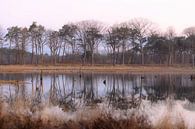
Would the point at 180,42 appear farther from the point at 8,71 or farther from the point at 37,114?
the point at 37,114

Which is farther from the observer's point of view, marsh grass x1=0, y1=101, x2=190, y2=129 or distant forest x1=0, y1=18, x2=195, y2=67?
distant forest x1=0, y1=18, x2=195, y2=67

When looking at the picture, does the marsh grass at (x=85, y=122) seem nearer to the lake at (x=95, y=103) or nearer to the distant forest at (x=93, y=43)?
the lake at (x=95, y=103)

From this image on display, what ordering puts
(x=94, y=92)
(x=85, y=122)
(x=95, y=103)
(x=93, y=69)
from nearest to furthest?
(x=85, y=122)
(x=95, y=103)
(x=94, y=92)
(x=93, y=69)

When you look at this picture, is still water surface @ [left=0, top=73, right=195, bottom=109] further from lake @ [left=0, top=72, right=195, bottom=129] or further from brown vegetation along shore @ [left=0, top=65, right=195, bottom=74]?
brown vegetation along shore @ [left=0, top=65, right=195, bottom=74]

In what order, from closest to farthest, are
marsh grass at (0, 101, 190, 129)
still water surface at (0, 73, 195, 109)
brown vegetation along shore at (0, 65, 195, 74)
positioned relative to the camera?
1. marsh grass at (0, 101, 190, 129)
2. still water surface at (0, 73, 195, 109)
3. brown vegetation along shore at (0, 65, 195, 74)

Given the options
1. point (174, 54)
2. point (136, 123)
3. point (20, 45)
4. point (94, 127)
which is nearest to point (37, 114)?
point (94, 127)

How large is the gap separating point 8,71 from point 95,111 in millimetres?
60225

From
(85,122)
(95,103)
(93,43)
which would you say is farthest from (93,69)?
(85,122)

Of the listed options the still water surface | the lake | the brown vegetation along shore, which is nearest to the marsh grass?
the lake

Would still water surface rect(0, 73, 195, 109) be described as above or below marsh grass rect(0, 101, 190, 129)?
below

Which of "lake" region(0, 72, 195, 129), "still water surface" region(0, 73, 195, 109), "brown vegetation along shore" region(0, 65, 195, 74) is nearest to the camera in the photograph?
"lake" region(0, 72, 195, 129)

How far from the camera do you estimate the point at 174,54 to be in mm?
103062

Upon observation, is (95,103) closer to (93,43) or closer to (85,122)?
(85,122)

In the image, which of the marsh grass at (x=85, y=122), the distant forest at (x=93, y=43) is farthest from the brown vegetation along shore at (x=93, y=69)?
the marsh grass at (x=85, y=122)
